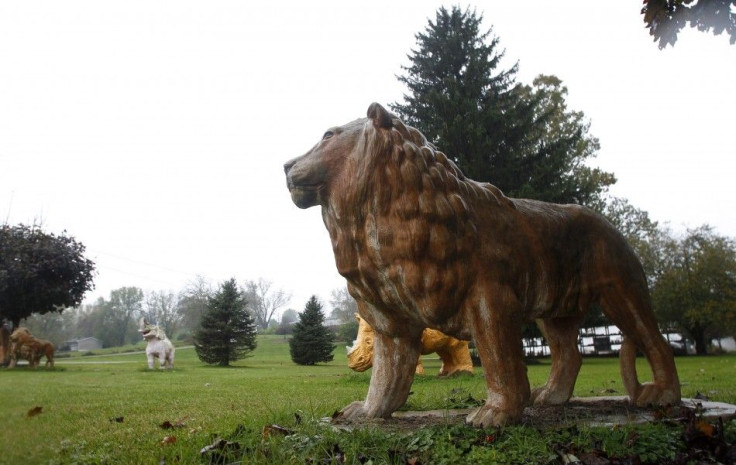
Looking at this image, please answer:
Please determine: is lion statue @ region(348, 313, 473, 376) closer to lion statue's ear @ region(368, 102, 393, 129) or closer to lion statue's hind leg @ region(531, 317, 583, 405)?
lion statue's hind leg @ region(531, 317, 583, 405)

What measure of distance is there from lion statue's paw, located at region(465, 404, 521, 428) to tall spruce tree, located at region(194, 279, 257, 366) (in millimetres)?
19152

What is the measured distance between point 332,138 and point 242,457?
194cm

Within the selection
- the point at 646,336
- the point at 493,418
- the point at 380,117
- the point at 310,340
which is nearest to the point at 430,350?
the point at 646,336

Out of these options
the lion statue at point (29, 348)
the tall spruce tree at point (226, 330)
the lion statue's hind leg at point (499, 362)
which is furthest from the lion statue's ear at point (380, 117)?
the tall spruce tree at point (226, 330)

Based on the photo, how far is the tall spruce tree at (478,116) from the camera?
14.5 metres

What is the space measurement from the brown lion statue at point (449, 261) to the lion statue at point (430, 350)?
4371 mm

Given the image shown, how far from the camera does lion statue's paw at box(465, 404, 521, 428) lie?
2869mm

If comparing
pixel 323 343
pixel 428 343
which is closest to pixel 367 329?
pixel 428 343

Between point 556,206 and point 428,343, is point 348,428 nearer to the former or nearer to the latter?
point 556,206

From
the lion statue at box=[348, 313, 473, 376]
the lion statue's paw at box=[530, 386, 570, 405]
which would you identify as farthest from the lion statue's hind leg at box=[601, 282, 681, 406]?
the lion statue at box=[348, 313, 473, 376]

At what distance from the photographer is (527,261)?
3.34 m

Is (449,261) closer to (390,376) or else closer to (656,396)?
(390,376)

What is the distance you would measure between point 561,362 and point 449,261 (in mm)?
1881

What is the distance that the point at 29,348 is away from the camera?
1563 mm
